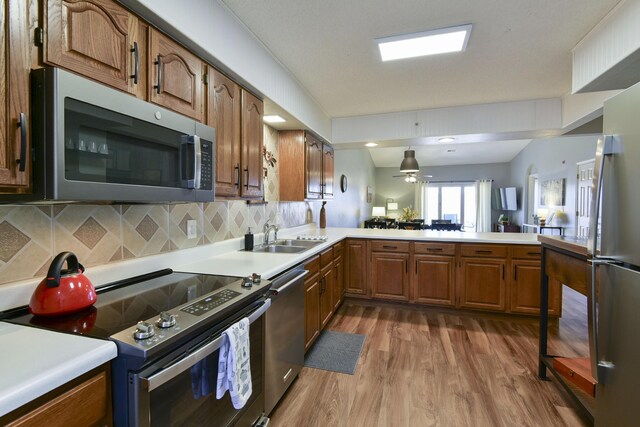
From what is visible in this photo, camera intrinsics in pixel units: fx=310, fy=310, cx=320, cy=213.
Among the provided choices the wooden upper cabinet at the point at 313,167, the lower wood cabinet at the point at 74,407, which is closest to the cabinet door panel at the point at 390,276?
the wooden upper cabinet at the point at 313,167

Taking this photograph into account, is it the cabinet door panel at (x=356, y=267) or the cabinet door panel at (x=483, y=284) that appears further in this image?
the cabinet door panel at (x=356, y=267)

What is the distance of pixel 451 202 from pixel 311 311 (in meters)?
9.19

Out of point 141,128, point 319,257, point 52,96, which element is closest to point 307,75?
point 319,257

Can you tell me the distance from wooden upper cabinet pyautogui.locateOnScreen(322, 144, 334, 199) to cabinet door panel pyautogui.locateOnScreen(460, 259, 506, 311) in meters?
1.79

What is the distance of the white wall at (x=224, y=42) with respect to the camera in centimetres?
139

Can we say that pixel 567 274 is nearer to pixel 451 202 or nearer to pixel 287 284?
pixel 287 284

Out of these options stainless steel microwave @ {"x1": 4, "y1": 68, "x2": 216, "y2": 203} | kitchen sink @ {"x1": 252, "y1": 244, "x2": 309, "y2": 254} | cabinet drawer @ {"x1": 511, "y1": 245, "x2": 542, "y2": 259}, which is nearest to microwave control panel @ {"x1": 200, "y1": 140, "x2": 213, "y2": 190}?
stainless steel microwave @ {"x1": 4, "y1": 68, "x2": 216, "y2": 203}

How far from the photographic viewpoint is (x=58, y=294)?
3.28 feet

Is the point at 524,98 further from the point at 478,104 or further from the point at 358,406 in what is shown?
the point at 358,406

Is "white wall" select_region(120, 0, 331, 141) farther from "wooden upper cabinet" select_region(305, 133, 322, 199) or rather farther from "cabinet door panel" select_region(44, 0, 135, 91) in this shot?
"wooden upper cabinet" select_region(305, 133, 322, 199)

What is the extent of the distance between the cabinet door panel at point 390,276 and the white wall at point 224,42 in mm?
1821

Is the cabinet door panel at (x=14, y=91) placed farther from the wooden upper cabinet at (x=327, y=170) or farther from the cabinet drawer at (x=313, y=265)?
the wooden upper cabinet at (x=327, y=170)

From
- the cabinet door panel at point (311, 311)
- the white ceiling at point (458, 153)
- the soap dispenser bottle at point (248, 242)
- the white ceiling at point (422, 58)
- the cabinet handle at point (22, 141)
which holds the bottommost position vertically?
the cabinet door panel at point (311, 311)

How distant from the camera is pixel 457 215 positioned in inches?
406
